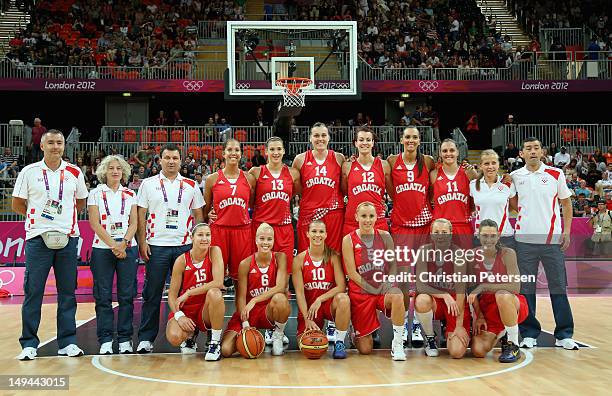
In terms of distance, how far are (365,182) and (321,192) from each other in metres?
0.49

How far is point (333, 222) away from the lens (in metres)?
7.21

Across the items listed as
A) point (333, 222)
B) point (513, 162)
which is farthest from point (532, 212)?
point (513, 162)

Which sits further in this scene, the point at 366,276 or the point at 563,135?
the point at 563,135

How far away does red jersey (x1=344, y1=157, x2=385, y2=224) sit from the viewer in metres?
6.99

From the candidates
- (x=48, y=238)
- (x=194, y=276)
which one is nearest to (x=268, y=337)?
(x=194, y=276)

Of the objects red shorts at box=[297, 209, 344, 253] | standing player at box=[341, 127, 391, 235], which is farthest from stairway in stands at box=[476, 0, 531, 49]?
red shorts at box=[297, 209, 344, 253]

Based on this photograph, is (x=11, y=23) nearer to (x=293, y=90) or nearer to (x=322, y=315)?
(x=293, y=90)

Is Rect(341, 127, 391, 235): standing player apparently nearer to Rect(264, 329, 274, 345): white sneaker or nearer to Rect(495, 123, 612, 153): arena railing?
Rect(264, 329, 274, 345): white sneaker

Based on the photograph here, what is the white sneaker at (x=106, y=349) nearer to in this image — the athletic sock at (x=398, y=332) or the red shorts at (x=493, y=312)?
the athletic sock at (x=398, y=332)

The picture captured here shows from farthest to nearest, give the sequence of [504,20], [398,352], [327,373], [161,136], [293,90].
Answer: [504,20] → [161,136] → [293,90] → [398,352] → [327,373]

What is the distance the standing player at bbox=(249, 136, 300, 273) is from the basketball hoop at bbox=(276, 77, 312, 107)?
560 centimetres

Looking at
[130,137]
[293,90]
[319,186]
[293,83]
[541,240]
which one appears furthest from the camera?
[130,137]

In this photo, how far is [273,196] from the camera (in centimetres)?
702

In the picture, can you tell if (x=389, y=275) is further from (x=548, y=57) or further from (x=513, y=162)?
(x=548, y=57)
